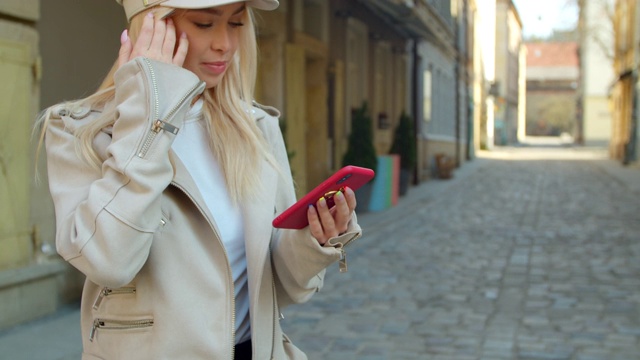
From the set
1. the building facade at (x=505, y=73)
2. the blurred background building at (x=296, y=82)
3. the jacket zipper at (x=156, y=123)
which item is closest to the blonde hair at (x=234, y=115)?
the jacket zipper at (x=156, y=123)

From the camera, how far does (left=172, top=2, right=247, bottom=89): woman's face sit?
1593 millimetres

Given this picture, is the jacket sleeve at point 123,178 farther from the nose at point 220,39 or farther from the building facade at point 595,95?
the building facade at point 595,95

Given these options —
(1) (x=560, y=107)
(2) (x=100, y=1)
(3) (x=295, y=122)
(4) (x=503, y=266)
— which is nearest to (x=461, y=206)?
(3) (x=295, y=122)

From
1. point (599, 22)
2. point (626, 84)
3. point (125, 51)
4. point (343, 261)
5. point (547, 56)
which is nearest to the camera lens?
point (125, 51)

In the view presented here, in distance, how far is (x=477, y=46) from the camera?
139ft

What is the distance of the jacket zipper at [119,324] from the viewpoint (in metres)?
1.48

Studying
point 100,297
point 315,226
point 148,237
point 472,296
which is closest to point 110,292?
point 100,297

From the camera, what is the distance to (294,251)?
164 centimetres

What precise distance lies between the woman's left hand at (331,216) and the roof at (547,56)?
304 ft

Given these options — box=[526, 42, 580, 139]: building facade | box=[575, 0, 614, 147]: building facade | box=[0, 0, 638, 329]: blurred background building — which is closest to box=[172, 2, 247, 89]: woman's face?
box=[0, 0, 638, 329]: blurred background building

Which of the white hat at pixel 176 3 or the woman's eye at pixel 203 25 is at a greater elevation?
the white hat at pixel 176 3

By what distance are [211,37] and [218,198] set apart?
0.33 metres

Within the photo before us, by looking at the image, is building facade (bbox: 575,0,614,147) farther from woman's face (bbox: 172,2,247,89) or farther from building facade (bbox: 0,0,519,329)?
woman's face (bbox: 172,2,247,89)

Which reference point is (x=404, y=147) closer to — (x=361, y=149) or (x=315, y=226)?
(x=361, y=149)
